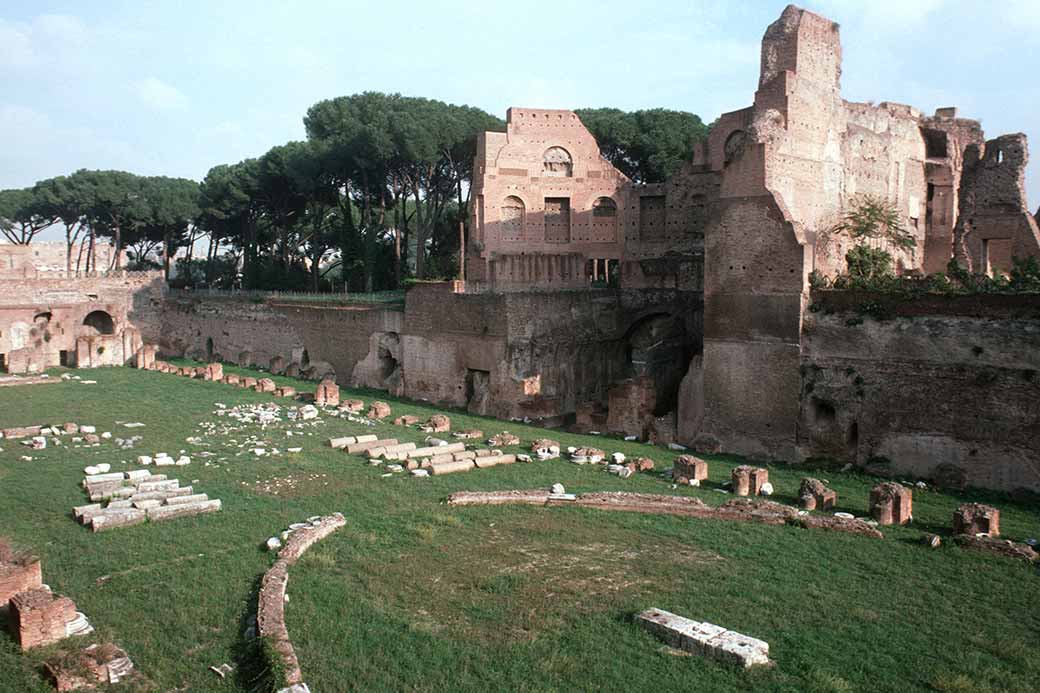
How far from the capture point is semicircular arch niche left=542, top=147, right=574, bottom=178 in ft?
88.5

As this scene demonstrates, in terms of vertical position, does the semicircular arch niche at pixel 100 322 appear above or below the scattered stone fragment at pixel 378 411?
above

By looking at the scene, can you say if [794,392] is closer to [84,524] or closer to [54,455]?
[84,524]

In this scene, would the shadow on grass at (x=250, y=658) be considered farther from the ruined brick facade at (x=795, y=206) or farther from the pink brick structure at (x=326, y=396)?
the pink brick structure at (x=326, y=396)

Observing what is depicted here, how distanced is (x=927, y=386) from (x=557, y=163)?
598 inches

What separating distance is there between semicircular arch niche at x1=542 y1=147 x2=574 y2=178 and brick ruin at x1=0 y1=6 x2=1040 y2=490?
9 centimetres

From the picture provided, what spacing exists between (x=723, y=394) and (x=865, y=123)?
887 centimetres

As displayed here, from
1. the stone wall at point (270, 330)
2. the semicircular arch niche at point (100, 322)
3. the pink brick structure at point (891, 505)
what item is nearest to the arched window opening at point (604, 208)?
the stone wall at point (270, 330)

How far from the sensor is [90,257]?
42.5 metres

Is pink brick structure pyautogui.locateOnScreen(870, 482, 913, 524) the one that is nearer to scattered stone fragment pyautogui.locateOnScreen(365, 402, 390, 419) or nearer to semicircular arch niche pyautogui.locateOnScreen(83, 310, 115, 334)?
scattered stone fragment pyautogui.locateOnScreen(365, 402, 390, 419)

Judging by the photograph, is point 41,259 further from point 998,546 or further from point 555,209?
point 998,546

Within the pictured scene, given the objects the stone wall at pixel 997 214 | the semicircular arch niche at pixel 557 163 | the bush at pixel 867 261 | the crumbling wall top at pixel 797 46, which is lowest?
the bush at pixel 867 261

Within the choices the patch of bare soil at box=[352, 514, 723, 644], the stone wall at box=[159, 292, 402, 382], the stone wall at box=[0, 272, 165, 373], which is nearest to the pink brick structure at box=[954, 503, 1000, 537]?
the patch of bare soil at box=[352, 514, 723, 644]

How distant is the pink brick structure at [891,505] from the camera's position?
1139cm

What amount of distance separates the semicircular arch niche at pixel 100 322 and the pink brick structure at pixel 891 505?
98.5ft
